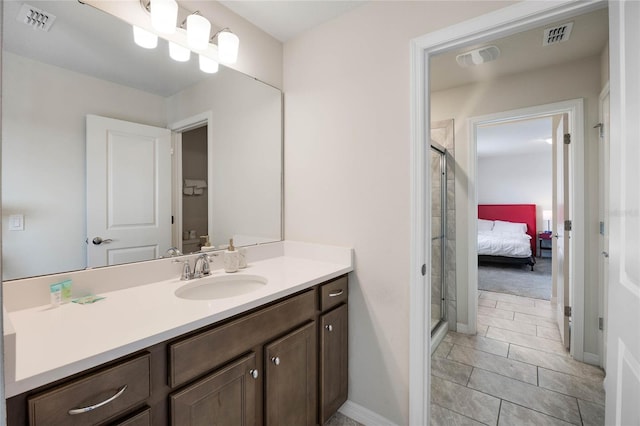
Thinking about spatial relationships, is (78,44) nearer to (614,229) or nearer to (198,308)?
(198,308)

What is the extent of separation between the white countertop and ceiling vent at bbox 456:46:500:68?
2.01 metres

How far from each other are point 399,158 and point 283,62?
3.66 ft

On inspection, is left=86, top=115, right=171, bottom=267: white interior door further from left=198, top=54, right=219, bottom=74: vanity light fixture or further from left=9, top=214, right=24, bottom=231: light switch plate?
left=198, top=54, right=219, bottom=74: vanity light fixture

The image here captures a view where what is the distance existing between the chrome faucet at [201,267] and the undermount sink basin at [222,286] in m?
0.05

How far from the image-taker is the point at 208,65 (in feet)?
5.57

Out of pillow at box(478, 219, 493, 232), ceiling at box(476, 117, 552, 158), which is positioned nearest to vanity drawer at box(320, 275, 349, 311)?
ceiling at box(476, 117, 552, 158)

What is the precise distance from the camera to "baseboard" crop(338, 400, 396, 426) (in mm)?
1657

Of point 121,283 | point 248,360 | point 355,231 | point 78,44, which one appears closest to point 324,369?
point 248,360

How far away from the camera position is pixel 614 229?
35.8 inches

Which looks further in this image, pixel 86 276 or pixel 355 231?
pixel 355 231

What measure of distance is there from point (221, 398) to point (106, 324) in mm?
466

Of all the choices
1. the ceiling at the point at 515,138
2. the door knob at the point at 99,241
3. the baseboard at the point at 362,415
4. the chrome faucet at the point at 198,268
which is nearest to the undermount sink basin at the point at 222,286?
the chrome faucet at the point at 198,268

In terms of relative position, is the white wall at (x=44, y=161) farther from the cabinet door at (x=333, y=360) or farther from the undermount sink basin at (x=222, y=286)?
the cabinet door at (x=333, y=360)

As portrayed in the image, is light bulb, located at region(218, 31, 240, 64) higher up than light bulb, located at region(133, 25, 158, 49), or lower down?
higher up
